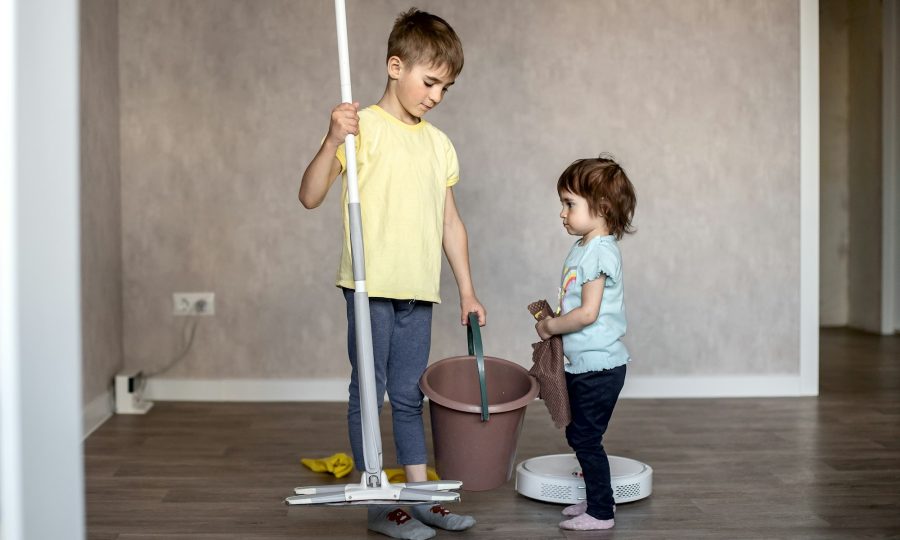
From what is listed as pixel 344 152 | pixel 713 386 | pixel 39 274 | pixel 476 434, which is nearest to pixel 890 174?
pixel 713 386

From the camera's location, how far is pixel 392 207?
7.27 feet

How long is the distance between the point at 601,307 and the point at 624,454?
85 centimetres

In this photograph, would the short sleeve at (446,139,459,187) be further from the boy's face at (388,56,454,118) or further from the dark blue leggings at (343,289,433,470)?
the dark blue leggings at (343,289,433,470)

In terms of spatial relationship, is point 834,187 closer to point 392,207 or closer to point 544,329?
point 544,329

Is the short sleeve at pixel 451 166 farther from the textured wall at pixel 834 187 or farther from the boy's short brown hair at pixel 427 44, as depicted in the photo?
the textured wall at pixel 834 187

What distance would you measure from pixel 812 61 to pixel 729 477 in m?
1.89

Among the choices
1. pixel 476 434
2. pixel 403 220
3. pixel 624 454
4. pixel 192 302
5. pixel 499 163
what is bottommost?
pixel 624 454

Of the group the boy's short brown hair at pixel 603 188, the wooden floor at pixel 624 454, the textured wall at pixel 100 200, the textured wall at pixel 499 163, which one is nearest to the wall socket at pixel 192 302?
the textured wall at pixel 499 163

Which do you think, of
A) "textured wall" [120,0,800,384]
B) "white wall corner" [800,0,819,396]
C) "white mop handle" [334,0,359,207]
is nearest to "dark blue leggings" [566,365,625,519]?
"white mop handle" [334,0,359,207]

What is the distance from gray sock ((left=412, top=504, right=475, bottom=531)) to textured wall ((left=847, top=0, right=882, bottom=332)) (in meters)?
4.26

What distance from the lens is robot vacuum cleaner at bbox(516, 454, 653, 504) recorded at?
2.42m

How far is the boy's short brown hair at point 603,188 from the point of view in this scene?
226 cm

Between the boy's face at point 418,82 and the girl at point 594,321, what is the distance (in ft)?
1.18

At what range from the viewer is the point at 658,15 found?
12.5ft
